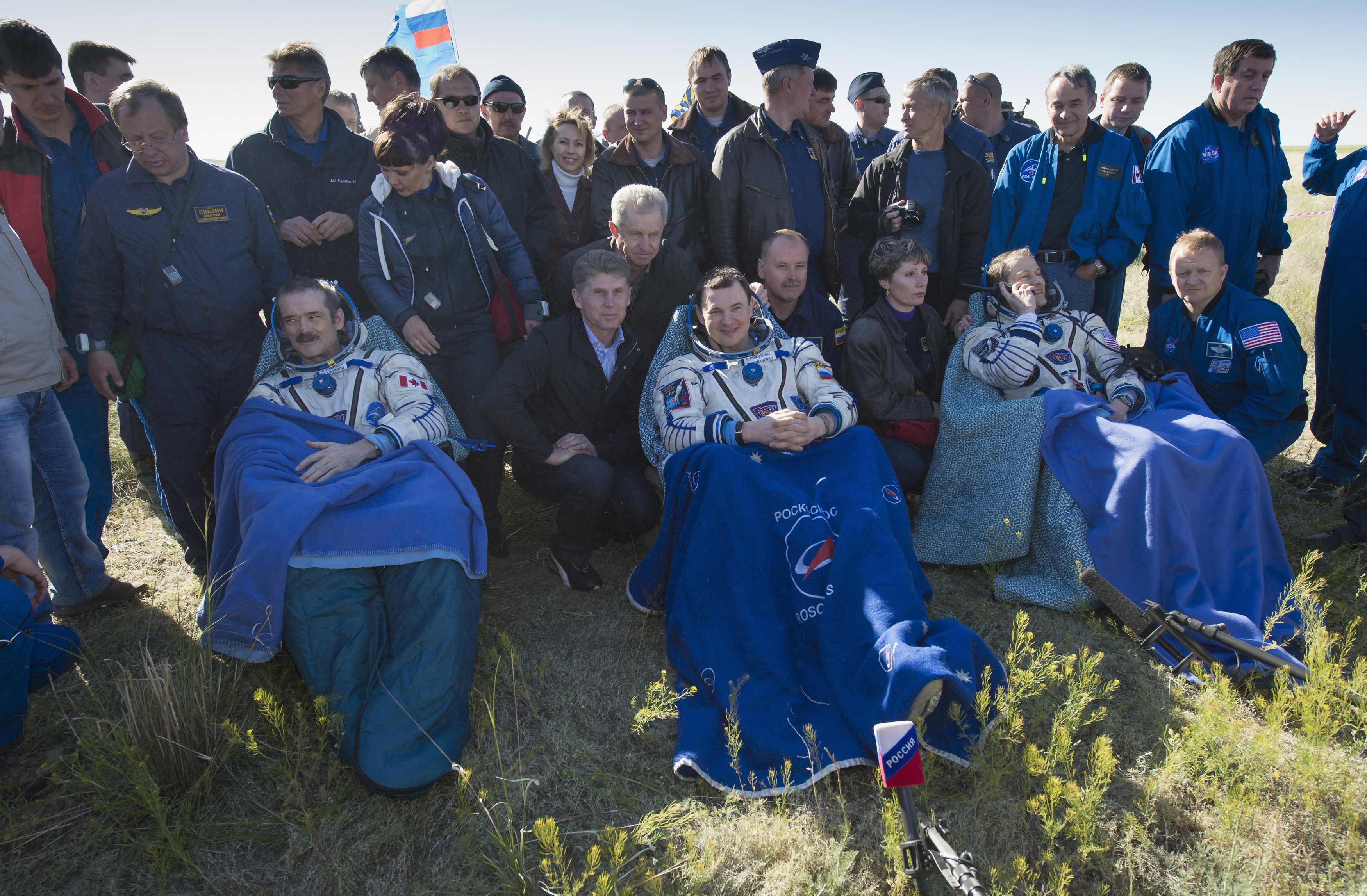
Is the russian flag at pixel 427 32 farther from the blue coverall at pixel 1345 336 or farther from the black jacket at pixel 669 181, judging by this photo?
the blue coverall at pixel 1345 336

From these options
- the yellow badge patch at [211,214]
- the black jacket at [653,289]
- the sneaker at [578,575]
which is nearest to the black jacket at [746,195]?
the black jacket at [653,289]

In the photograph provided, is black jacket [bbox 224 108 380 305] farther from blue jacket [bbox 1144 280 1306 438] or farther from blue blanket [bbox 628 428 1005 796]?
blue jacket [bbox 1144 280 1306 438]

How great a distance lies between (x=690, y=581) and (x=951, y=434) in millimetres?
1732

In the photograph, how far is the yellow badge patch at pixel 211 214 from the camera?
3.84 meters

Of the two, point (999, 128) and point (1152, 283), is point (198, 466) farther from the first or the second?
point (999, 128)

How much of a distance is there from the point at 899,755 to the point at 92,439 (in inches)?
166

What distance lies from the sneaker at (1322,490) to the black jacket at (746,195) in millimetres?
2404

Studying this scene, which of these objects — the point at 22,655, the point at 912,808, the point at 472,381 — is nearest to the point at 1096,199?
the point at 472,381

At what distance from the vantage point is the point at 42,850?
2.51m

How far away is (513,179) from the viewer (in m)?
4.87

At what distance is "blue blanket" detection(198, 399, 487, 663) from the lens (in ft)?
9.52

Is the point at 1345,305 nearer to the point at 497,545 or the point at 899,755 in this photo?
the point at 899,755

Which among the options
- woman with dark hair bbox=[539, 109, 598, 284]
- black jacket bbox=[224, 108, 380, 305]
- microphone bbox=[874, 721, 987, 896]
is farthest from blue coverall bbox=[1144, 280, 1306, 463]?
black jacket bbox=[224, 108, 380, 305]

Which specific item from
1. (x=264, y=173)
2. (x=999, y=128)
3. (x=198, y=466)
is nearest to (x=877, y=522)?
(x=198, y=466)
